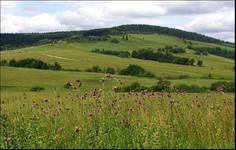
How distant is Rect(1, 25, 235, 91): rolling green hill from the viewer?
249 feet

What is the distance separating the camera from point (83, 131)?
25.9 feet

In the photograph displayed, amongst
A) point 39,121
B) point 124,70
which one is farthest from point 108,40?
point 39,121

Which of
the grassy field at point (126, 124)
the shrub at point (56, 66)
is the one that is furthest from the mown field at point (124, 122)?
the shrub at point (56, 66)

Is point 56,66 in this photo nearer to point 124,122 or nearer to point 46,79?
point 46,79

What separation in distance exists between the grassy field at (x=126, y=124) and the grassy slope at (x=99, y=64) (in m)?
40.6

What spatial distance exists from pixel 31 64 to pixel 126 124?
98551 mm

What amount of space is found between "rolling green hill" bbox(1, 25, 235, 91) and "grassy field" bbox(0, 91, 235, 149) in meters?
6.60

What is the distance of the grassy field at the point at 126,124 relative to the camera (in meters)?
7.35

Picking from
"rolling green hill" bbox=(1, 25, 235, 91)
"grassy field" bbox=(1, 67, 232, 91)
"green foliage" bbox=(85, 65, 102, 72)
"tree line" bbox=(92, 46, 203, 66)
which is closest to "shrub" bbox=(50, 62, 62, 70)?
"rolling green hill" bbox=(1, 25, 235, 91)

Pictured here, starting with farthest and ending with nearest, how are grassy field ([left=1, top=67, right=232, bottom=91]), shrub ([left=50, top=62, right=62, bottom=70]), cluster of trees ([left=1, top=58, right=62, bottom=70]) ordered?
1. cluster of trees ([left=1, top=58, right=62, bottom=70])
2. shrub ([left=50, top=62, right=62, bottom=70])
3. grassy field ([left=1, top=67, right=232, bottom=91])

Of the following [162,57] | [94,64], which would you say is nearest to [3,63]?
[94,64]

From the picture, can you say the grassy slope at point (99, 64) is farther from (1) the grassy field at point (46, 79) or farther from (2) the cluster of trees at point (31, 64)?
(2) the cluster of trees at point (31, 64)

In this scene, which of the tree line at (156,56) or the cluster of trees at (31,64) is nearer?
the cluster of trees at (31,64)

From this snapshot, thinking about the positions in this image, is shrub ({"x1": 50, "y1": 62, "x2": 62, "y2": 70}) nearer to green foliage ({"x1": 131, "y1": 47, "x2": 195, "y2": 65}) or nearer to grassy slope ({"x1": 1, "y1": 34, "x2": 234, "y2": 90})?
grassy slope ({"x1": 1, "y1": 34, "x2": 234, "y2": 90})
